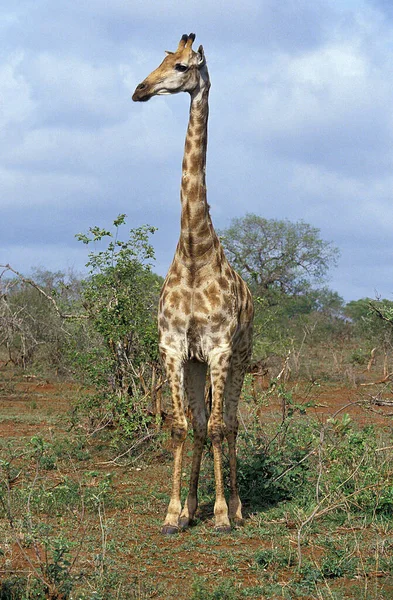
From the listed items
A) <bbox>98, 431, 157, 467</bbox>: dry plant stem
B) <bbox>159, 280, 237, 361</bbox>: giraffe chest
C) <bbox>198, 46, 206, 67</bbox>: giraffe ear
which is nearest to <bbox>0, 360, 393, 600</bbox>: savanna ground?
<bbox>98, 431, 157, 467</bbox>: dry plant stem

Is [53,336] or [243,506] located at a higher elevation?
[53,336]

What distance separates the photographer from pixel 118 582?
458cm

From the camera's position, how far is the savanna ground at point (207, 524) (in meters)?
4.59

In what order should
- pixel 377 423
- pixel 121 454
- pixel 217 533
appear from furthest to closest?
pixel 377 423 → pixel 121 454 → pixel 217 533

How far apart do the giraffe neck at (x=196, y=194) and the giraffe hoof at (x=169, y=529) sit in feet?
6.65

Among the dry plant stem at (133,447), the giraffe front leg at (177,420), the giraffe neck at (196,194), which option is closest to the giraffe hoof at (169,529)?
the giraffe front leg at (177,420)

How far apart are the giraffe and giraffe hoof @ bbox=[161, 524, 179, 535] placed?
0.8 inches

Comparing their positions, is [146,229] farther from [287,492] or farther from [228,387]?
[287,492]

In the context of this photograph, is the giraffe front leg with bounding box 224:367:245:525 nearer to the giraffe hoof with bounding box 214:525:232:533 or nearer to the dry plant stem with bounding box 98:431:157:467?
the giraffe hoof with bounding box 214:525:232:533

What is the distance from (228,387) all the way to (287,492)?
3.64ft

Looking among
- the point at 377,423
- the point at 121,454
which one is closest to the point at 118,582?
the point at 121,454

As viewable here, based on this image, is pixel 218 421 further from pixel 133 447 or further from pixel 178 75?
pixel 133 447

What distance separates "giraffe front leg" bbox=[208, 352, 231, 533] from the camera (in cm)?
628

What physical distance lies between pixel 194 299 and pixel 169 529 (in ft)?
5.83
